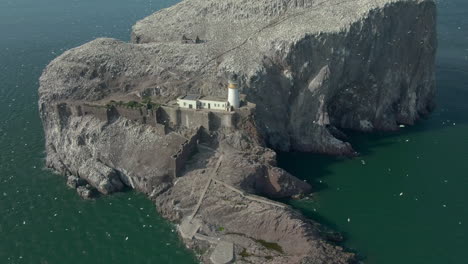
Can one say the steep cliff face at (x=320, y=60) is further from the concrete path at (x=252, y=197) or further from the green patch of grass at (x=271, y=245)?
the green patch of grass at (x=271, y=245)

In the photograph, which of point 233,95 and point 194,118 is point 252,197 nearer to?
point 233,95

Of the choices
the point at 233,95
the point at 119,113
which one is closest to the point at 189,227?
the point at 233,95

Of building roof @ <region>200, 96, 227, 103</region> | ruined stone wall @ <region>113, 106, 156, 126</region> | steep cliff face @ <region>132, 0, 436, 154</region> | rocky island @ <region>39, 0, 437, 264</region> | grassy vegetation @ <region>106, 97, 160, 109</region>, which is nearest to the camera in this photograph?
rocky island @ <region>39, 0, 437, 264</region>

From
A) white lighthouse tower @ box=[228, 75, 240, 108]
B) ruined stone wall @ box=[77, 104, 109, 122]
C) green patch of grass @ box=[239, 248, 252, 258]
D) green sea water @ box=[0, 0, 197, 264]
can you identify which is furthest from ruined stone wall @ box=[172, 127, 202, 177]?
green patch of grass @ box=[239, 248, 252, 258]

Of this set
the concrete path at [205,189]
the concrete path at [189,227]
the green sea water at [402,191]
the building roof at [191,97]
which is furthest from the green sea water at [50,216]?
the green sea water at [402,191]

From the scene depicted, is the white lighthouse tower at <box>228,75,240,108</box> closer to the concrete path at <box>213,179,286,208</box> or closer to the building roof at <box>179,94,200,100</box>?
the building roof at <box>179,94,200,100</box>

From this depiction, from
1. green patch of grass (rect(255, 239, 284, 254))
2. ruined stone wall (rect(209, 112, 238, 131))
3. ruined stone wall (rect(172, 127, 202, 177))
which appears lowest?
green patch of grass (rect(255, 239, 284, 254))
